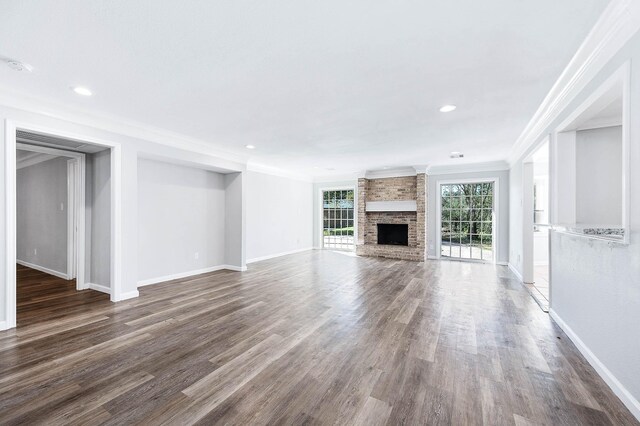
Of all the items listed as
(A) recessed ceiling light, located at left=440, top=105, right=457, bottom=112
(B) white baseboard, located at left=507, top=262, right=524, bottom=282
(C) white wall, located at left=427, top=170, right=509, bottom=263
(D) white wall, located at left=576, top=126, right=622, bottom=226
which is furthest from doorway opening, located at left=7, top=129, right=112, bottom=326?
(C) white wall, located at left=427, top=170, right=509, bottom=263

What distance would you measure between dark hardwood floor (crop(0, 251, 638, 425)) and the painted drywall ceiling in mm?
2484

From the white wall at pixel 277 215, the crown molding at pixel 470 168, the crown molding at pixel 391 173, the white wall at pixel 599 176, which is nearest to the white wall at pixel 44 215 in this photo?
the white wall at pixel 277 215

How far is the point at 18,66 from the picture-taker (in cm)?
233

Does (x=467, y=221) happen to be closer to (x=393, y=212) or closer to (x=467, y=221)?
(x=467, y=221)

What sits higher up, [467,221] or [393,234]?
[467,221]

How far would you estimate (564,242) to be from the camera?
2.92m

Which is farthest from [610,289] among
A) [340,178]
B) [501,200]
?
[340,178]

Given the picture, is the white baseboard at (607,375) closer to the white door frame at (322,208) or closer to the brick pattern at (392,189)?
the brick pattern at (392,189)

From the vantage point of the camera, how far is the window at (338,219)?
8914mm

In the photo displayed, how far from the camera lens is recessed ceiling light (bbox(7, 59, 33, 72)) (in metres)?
2.27

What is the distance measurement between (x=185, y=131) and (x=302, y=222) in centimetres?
515

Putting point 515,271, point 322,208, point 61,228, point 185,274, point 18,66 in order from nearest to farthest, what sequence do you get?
point 18,66
point 61,228
point 185,274
point 515,271
point 322,208

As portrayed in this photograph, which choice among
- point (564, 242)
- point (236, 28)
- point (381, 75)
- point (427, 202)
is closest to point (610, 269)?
point (564, 242)

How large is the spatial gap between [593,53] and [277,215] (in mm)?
6656
